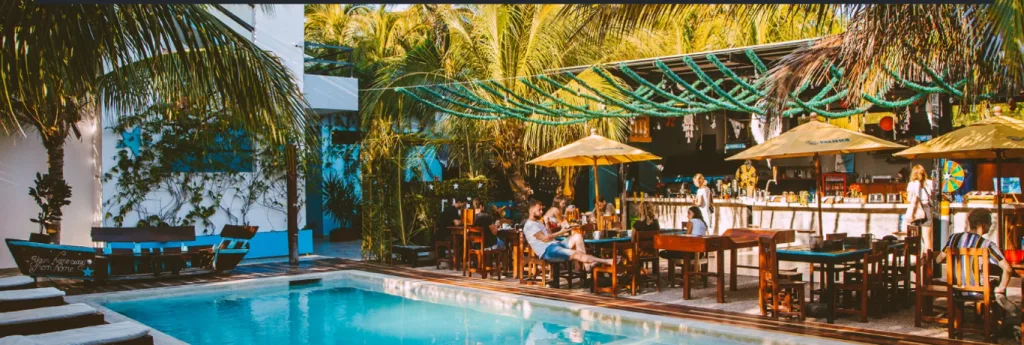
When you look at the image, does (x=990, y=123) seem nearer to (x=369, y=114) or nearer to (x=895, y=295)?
(x=895, y=295)

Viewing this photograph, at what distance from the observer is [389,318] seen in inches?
372

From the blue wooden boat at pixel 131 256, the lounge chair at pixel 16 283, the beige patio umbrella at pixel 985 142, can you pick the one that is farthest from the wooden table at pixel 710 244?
the blue wooden boat at pixel 131 256

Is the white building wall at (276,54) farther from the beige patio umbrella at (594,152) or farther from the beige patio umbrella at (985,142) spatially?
the beige patio umbrella at (985,142)

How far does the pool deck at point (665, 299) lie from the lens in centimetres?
703

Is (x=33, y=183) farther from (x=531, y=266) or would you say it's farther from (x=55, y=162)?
(x=531, y=266)

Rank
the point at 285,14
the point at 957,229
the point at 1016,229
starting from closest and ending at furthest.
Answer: the point at 1016,229 < the point at 957,229 < the point at 285,14

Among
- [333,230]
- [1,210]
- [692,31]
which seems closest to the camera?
[1,210]

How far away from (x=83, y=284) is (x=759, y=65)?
31.0 feet

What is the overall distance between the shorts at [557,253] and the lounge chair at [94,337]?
530 centimetres

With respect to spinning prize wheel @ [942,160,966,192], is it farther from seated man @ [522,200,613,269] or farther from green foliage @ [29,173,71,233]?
green foliage @ [29,173,71,233]

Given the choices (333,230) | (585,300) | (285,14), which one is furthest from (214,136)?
(585,300)

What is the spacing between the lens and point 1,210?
13.7 m

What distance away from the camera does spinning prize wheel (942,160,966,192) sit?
44.6ft

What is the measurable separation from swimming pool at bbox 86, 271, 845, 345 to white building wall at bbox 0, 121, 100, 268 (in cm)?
443
